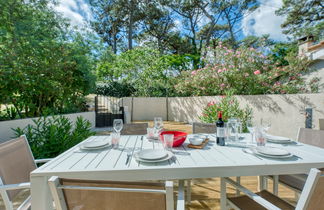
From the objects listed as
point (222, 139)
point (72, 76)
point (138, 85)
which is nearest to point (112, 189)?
point (222, 139)

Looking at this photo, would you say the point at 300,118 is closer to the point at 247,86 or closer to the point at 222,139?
the point at 247,86

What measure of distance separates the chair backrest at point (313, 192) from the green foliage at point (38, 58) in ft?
12.7

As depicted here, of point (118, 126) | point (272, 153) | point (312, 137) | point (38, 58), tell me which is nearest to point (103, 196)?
point (118, 126)

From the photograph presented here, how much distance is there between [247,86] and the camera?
5789 millimetres

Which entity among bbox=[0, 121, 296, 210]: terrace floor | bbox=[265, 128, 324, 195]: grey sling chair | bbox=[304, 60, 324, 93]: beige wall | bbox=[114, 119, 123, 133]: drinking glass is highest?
bbox=[304, 60, 324, 93]: beige wall

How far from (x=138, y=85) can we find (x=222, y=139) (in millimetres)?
8107

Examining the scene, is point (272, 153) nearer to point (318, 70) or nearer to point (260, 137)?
point (260, 137)

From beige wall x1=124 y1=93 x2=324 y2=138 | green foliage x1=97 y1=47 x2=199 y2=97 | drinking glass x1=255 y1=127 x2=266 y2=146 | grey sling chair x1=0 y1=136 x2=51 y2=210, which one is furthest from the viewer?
green foliage x1=97 y1=47 x2=199 y2=97

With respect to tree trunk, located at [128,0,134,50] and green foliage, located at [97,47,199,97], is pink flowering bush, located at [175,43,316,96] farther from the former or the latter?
tree trunk, located at [128,0,134,50]

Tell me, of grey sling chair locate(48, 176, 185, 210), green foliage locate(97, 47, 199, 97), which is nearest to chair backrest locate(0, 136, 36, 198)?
grey sling chair locate(48, 176, 185, 210)

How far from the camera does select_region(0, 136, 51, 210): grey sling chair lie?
1.15m

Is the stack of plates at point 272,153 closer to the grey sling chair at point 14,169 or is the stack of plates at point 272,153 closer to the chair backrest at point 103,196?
the chair backrest at point 103,196

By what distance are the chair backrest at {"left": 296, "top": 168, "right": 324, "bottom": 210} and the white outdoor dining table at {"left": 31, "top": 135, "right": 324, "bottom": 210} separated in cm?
30

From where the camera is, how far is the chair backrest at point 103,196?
0.80 metres
